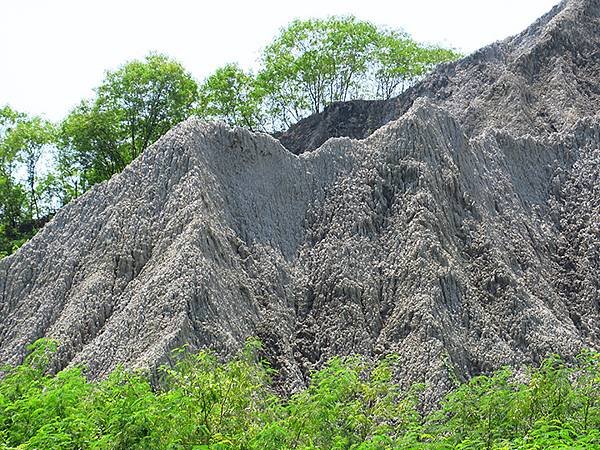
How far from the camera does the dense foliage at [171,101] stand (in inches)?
1642

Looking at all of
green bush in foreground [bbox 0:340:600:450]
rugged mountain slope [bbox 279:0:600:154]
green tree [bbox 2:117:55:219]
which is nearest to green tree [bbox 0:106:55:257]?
green tree [bbox 2:117:55:219]

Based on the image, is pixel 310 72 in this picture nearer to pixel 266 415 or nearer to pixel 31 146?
pixel 31 146

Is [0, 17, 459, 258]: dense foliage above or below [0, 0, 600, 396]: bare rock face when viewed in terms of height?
above

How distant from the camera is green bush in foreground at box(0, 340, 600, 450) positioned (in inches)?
452

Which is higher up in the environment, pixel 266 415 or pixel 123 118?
pixel 123 118

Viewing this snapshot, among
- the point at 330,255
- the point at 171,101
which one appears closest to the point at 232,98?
the point at 171,101

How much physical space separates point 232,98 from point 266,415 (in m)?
33.3

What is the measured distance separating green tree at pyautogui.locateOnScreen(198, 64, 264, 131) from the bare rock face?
73.7 ft

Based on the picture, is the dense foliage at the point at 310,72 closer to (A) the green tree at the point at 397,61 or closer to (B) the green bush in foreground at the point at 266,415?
(A) the green tree at the point at 397,61

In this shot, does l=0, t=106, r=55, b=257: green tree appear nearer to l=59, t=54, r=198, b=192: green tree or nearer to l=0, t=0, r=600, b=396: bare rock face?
l=59, t=54, r=198, b=192: green tree

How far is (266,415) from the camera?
13.0 metres

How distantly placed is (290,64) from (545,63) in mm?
15083

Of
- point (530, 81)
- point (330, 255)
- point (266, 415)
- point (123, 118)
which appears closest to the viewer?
point (266, 415)

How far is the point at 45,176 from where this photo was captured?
44219 millimetres
